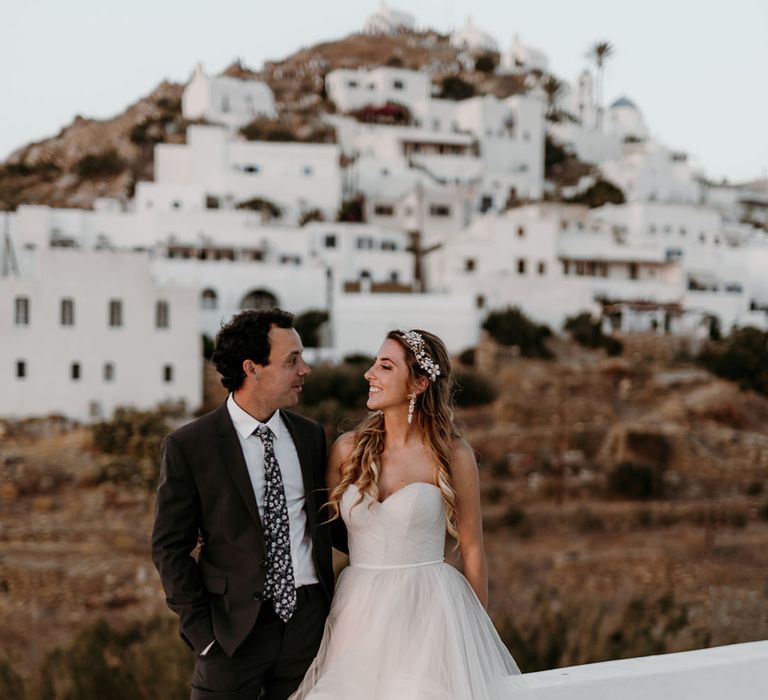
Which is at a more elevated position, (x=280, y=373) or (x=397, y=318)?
(x=397, y=318)

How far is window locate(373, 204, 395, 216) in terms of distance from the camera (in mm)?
28969

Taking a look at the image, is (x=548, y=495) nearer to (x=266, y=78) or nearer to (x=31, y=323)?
(x=31, y=323)

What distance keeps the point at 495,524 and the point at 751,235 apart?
63.6 feet

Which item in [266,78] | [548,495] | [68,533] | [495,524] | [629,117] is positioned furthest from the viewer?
[629,117]

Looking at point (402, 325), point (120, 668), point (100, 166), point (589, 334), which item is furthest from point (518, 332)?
point (100, 166)

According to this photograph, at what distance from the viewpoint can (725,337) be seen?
23.8 metres

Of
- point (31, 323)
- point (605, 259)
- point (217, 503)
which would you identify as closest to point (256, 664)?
point (217, 503)

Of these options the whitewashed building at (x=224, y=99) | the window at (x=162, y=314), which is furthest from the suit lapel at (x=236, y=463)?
the whitewashed building at (x=224, y=99)

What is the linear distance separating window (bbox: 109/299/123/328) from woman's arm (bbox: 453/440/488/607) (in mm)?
16351

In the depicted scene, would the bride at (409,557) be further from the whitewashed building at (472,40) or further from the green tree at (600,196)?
the whitewashed building at (472,40)

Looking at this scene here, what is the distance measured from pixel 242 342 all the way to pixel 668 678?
1597 mm

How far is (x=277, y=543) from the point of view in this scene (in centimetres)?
237

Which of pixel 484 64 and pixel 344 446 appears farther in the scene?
pixel 484 64

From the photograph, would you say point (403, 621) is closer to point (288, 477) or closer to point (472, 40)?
point (288, 477)
